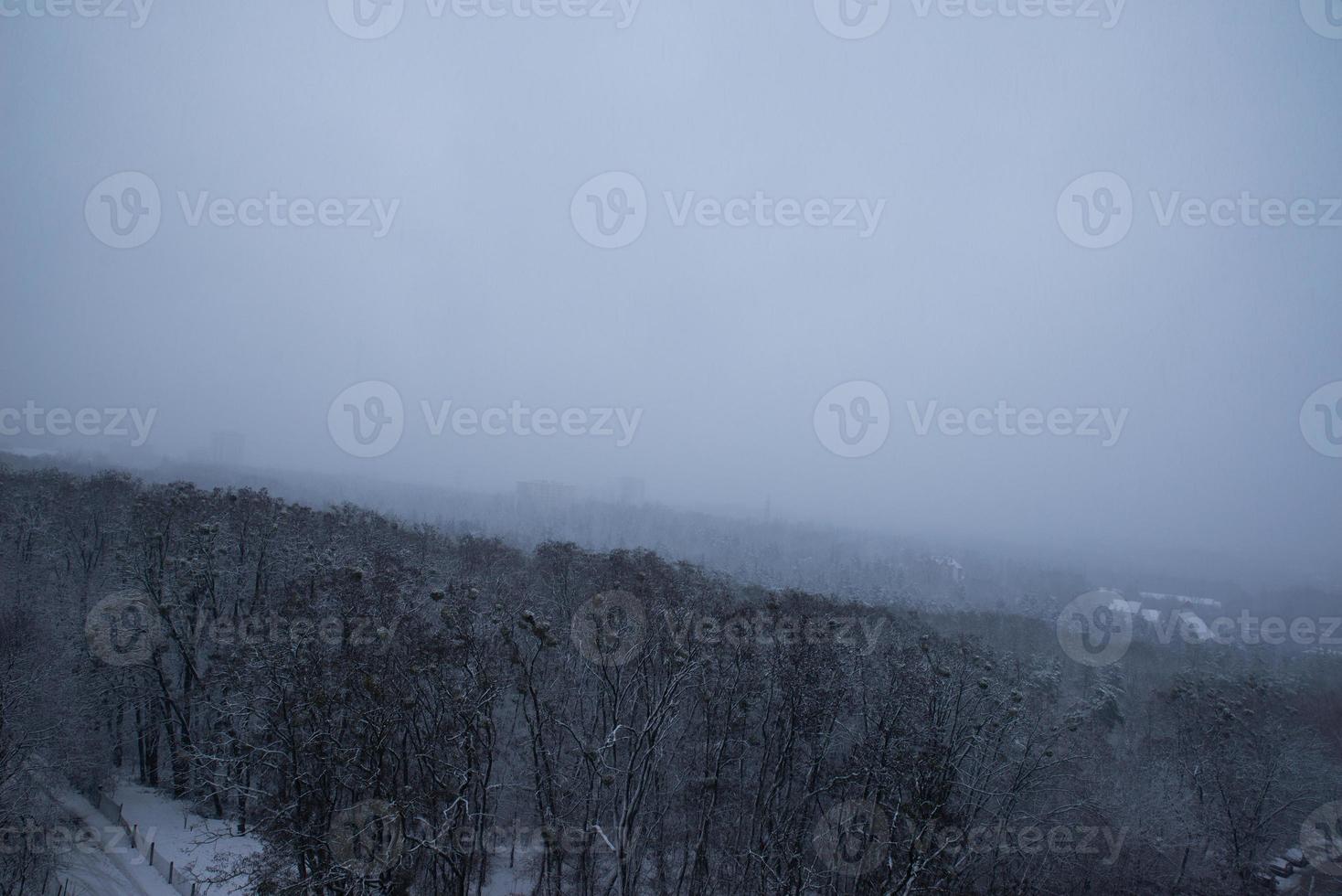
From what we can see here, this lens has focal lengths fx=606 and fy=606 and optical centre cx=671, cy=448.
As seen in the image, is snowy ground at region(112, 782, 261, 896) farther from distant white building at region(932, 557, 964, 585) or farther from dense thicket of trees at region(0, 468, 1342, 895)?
distant white building at region(932, 557, 964, 585)

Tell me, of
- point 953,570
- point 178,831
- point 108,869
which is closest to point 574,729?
point 178,831

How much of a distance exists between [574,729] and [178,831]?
10.4 metres

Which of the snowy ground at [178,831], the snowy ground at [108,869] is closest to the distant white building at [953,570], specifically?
the snowy ground at [178,831]

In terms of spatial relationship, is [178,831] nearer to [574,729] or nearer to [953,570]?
[574,729]

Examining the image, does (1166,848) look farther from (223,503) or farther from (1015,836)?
(223,503)

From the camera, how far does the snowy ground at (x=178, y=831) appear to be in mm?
12875

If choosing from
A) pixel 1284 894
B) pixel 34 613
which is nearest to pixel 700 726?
pixel 1284 894

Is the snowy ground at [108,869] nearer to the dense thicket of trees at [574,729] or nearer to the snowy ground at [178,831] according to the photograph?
the snowy ground at [178,831]

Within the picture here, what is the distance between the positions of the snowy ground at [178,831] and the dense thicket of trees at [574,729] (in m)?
0.65

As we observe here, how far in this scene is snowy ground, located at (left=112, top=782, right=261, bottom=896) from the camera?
42.2ft

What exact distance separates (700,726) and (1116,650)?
25.4m

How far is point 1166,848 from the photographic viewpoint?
13.9m

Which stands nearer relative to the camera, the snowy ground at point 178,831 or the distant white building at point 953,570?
the snowy ground at point 178,831

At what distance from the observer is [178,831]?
14391 millimetres
